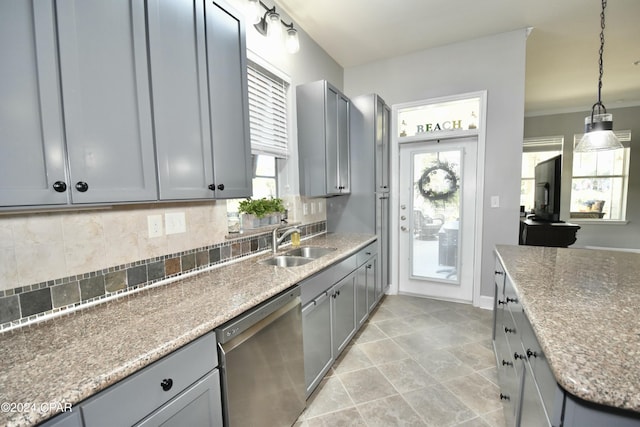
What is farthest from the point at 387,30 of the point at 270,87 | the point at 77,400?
the point at 77,400

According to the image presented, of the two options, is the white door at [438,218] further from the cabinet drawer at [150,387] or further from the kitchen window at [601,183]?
the kitchen window at [601,183]

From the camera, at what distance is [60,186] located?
0.92 m

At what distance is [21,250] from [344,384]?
6.54 feet

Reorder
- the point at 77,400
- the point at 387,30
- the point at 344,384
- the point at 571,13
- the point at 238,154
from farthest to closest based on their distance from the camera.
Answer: the point at 387,30 → the point at 571,13 → the point at 344,384 → the point at 238,154 → the point at 77,400

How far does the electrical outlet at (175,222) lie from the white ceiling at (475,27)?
2163 millimetres

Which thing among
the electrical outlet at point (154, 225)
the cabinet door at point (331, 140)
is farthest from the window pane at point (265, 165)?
the electrical outlet at point (154, 225)

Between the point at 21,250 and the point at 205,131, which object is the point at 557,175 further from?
the point at 21,250

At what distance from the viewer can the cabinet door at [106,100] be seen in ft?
3.11

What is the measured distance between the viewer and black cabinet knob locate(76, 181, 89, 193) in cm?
96

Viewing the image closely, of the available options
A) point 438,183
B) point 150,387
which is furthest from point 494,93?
point 150,387

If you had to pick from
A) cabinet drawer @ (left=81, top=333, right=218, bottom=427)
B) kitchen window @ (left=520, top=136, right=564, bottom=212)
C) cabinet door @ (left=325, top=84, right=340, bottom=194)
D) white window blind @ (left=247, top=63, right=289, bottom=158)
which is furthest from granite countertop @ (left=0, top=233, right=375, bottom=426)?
kitchen window @ (left=520, top=136, right=564, bottom=212)

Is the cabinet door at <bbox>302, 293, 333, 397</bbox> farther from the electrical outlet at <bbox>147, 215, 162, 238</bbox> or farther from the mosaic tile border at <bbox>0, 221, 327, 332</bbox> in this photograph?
the electrical outlet at <bbox>147, 215, 162, 238</bbox>

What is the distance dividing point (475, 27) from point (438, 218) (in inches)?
83.3

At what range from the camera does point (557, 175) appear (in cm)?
427
